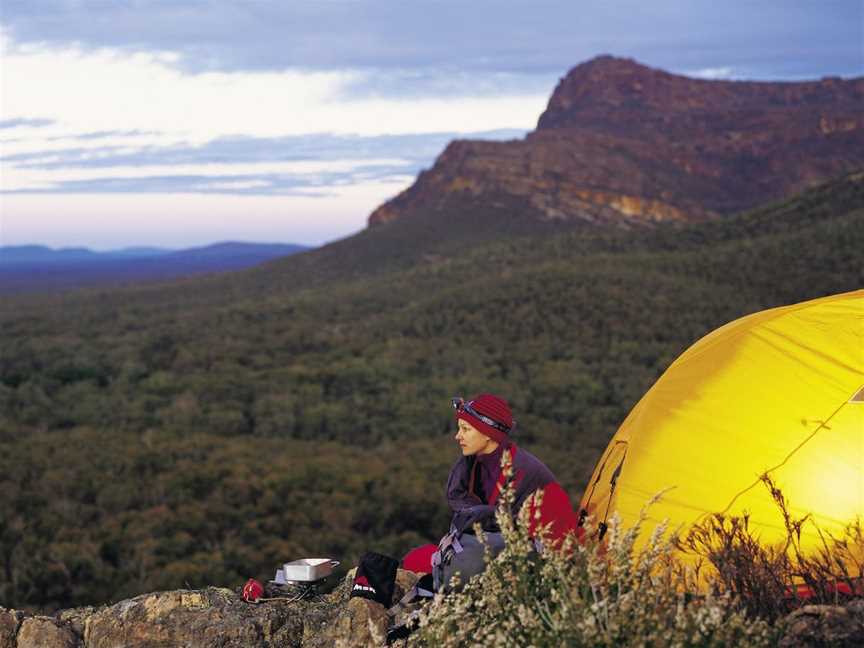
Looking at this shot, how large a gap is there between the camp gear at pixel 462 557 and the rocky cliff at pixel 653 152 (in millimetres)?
85758

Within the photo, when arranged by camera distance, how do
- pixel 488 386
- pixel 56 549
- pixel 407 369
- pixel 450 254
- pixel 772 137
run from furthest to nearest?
pixel 772 137
pixel 450 254
pixel 407 369
pixel 488 386
pixel 56 549

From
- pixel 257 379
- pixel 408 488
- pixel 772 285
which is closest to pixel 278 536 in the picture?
pixel 408 488

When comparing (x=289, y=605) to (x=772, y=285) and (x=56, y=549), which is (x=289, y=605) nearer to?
(x=56, y=549)

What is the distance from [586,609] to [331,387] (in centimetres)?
2847

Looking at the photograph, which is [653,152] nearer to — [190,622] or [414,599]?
[414,599]

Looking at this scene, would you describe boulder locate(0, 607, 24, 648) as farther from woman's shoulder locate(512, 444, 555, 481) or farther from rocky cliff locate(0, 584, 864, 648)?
woman's shoulder locate(512, 444, 555, 481)

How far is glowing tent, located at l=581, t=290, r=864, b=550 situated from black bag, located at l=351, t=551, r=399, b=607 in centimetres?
178

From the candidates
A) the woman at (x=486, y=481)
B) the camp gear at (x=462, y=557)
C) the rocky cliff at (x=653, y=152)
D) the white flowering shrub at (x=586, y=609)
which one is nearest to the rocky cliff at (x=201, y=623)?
the camp gear at (x=462, y=557)

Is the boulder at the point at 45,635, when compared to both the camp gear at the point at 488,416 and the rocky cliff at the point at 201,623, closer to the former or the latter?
the rocky cliff at the point at 201,623

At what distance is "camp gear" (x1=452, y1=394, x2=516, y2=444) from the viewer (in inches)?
220

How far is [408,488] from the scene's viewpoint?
19.0 meters

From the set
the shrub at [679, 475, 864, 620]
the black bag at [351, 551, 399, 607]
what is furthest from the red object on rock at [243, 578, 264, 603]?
the shrub at [679, 475, 864, 620]

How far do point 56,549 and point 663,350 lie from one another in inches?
998

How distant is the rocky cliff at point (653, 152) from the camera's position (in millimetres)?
97500
